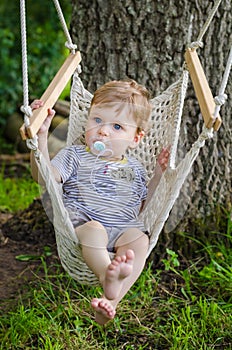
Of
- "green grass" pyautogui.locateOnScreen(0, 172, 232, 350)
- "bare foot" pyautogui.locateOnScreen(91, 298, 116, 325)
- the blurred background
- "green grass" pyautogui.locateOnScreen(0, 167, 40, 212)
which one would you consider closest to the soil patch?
"green grass" pyautogui.locateOnScreen(0, 172, 232, 350)

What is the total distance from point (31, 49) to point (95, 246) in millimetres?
3740

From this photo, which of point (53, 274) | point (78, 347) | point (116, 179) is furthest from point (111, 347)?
point (116, 179)

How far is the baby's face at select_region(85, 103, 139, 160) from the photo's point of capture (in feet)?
6.55

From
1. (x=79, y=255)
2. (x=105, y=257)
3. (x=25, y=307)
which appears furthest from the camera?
(x=25, y=307)

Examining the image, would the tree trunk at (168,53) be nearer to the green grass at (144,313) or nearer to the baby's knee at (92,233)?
the green grass at (144,313)

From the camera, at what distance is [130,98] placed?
2.04m

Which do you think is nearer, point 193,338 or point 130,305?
point 193,338

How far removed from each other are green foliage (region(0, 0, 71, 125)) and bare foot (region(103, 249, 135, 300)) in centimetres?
353

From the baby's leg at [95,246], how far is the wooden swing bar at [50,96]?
345mm

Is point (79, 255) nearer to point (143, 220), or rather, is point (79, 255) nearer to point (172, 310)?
point (143, 220)

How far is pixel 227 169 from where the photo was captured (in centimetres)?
272

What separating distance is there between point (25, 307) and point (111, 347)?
0.37m

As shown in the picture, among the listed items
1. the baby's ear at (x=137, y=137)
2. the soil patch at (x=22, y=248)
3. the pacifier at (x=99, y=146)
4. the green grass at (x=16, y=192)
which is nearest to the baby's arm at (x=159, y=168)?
the baby's ear at (x=137, y=137)

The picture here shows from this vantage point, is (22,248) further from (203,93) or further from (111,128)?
(203,93)
